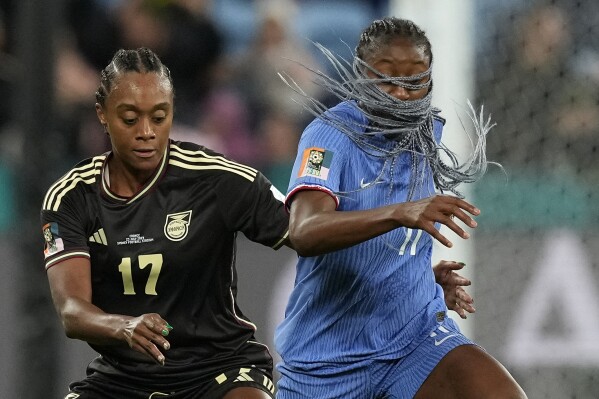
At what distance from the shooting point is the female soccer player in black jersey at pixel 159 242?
3.94 m

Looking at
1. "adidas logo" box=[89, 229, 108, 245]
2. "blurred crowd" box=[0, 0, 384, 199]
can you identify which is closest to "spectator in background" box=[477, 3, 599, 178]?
"blurred crowd" box=[0, 0, 384, 199]

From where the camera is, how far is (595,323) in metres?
6.16

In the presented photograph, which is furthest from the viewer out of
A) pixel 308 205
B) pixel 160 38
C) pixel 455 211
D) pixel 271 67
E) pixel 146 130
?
pixel 271 67

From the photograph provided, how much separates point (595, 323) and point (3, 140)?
10.4 ft

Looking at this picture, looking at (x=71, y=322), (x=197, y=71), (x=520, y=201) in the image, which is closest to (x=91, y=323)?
(x=71, y=322)

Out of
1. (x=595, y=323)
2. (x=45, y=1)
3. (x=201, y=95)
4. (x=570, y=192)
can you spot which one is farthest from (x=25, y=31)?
(x=595, y=323)

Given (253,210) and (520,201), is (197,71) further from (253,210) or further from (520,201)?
(253,210)

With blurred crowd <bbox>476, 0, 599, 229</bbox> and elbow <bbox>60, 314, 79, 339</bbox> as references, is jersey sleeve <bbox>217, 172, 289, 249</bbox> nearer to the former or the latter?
elbow <bbox>60, 314, 79, 339</bbox>

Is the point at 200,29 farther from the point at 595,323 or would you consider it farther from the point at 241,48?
the point at 595,323

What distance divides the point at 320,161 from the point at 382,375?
0.66 meters

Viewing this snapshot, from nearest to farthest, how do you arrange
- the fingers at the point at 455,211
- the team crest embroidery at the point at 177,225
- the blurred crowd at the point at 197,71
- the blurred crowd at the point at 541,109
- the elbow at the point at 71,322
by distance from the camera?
the fingers at the point at 455,211 → the elbow at the point at 71,322 → the team crest embroidery at the point at 177,225 → the blurred crowd at the point at 541,109 → the blurred crowd at the point at 197,71

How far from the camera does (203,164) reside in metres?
4.09

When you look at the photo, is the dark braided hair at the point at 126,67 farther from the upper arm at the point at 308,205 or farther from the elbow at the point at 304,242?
the elbow at the point at 304,242

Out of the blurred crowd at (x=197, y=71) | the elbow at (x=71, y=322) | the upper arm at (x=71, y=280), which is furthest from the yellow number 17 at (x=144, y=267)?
the blurred crowd at (x=197, y=71)
